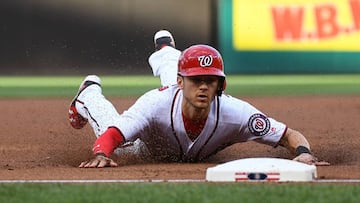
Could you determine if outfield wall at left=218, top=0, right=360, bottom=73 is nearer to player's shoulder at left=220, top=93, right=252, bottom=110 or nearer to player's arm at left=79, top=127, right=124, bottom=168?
player's shoulder at left=220, top=93, right=252, bottom=110

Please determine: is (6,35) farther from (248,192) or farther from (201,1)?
(248,192)

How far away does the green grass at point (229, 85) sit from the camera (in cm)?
1312

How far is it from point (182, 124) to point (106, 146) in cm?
49

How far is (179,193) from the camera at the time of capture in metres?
4.58

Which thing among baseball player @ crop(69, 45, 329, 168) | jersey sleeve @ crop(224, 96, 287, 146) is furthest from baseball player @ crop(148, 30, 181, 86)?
jersey sleeve @ crop(224, 96, 287, 146)

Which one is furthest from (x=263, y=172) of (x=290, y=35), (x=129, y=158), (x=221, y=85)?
(x=290, y=35)

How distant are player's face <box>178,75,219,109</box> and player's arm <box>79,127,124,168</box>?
0.48m

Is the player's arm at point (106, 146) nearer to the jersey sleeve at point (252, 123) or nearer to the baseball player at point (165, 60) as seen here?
the jersey sleeve at point (252, 123)

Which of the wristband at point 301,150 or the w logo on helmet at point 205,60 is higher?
the w logo on helmet at point 205,60

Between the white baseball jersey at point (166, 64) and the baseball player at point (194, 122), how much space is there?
45.2 inches

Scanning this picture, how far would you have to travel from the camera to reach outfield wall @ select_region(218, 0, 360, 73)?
1579 centimetres

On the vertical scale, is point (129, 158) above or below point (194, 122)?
below

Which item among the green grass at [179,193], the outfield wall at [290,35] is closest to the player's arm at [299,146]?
the green grass at [179,193]

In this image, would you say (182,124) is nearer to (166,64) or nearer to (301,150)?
(301,150)
